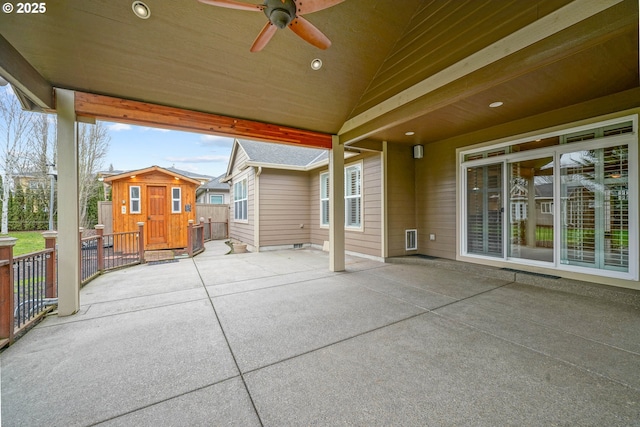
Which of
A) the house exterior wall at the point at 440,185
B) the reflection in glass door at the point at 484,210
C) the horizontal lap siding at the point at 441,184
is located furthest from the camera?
the reflection in glass door at the point at 484,210

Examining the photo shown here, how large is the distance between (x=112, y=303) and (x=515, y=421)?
440cm

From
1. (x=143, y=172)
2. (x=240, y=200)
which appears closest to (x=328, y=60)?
(x=240, y=200)

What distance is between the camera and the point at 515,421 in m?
1.46

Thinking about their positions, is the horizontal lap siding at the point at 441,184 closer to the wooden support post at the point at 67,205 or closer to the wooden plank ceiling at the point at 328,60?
the wooden plank ceiling at the point at 328,60

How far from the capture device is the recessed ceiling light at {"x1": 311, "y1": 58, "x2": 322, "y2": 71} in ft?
11.7

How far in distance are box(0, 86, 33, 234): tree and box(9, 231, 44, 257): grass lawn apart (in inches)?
19.7

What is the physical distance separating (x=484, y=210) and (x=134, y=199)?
32.8 feet

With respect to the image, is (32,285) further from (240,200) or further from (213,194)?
(213,194)

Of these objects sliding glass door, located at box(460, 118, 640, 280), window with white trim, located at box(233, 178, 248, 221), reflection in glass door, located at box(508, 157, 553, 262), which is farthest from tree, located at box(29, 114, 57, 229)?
reflection in glass door, located at box(508, 157, 553, 262)

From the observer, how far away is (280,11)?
2.21 m

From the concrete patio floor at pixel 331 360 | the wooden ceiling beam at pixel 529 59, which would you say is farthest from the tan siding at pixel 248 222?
the wooden ceiling beam at pixel 529 59

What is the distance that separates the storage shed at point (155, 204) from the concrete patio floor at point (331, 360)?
522cm

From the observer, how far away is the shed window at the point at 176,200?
885 centimetres

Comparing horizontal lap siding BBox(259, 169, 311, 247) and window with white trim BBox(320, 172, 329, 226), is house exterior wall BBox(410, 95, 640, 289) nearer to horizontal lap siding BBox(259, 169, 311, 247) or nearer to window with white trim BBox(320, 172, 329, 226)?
window with white trim BBox(320, 172, 329, 226)
